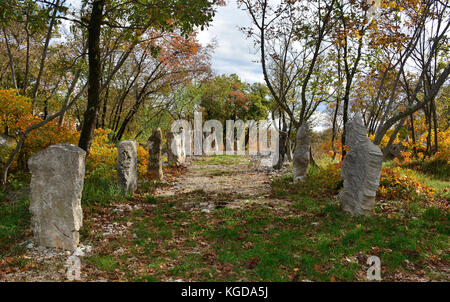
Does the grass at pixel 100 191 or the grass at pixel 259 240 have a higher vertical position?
the grass at pixel 100 191

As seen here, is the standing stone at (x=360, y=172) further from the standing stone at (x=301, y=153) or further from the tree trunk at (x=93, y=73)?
the tree trunk at (x=93, y=73)

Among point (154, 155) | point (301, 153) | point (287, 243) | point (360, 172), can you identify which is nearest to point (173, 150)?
point (154, 155)

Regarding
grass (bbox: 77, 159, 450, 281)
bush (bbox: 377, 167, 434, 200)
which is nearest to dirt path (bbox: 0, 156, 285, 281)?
grass (bbox: 77, 159, 450, 281)

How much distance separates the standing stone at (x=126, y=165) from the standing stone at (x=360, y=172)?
561 cm

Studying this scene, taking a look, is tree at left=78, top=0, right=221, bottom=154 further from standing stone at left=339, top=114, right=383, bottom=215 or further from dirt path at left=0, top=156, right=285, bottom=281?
standing stone at left=339, top=114, right=383, bottom=215

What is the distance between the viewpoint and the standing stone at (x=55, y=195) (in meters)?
4.95

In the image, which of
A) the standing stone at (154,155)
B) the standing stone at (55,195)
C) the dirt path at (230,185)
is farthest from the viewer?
the standing stone at (154,155)

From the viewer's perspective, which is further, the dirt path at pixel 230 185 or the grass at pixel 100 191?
the dirt path at pixel 230 185

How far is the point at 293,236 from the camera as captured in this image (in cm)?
578

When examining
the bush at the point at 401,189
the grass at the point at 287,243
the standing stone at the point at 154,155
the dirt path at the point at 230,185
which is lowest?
the grass at the point at 287,243

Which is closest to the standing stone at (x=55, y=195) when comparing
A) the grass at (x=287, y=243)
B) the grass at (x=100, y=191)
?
the grass at (x=287, y=243)

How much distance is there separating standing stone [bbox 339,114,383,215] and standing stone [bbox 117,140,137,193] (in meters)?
5.61
